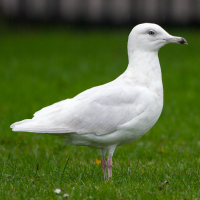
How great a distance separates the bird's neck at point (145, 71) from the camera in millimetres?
4609

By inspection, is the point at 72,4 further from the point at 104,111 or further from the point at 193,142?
the point at 104,111

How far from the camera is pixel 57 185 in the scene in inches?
162

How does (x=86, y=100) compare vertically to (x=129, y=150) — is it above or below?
above

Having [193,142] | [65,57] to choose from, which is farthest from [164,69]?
[193,142]

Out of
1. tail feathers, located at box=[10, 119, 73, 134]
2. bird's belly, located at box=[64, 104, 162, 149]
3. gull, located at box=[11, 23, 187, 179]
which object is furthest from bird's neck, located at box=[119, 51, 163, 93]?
tail feathers, located at box=[10, 119, 73, 134]

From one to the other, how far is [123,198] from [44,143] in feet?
10.3

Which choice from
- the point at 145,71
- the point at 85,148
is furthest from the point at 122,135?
the point at 85,148

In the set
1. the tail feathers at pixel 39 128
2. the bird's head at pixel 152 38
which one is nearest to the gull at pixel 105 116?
the tail feathers at pixel 39 128

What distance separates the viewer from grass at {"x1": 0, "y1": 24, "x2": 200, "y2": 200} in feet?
13.5

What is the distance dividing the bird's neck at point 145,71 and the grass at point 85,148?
1.04 metres

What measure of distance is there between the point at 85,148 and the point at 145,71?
7.42 feet

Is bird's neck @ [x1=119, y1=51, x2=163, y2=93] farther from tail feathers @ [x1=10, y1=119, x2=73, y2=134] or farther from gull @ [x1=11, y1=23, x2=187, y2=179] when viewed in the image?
tail feathers @ [x1=10, y1=119, x2=73, y2=134]

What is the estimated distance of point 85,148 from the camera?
6488 mm

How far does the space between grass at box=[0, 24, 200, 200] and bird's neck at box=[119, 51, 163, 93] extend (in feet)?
3.42
